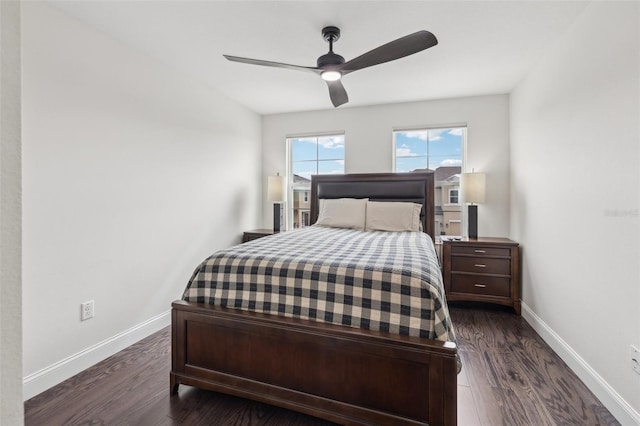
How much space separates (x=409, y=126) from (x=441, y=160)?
1.96 ft

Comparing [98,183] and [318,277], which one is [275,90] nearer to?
[98,183]

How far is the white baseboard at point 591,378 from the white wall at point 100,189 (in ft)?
10.5

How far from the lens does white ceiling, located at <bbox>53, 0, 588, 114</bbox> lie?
1998mm

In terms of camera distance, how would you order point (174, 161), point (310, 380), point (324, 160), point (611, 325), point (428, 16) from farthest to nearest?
point (324, 160), point (174, 161), point (428, 16), point (611, 325), point (310, 380)

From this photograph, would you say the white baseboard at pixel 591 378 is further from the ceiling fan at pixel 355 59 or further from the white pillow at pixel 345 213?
the ceiling fan at pixel 355 59

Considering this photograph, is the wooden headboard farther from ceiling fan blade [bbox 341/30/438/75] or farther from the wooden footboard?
the wooden footboard

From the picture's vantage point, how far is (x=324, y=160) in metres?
4.41

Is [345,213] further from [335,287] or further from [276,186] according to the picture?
[335,287]

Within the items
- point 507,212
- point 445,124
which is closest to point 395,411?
point 507,212

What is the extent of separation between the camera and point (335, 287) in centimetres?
161

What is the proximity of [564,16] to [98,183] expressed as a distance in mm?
3443

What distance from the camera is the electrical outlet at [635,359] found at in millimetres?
1513

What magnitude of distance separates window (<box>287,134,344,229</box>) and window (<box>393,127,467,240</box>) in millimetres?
830

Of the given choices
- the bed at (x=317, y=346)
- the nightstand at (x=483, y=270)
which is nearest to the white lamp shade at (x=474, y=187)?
the nightstand at (x=483, y=270)
